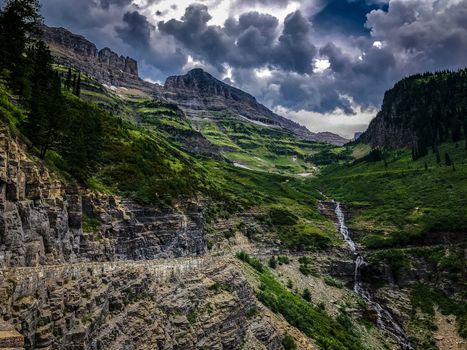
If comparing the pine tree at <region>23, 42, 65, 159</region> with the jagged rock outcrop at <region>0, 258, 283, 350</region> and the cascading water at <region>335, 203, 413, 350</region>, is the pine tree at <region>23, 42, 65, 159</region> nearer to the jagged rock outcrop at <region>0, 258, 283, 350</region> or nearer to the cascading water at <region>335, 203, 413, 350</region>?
the jagged rock outcrop at <region>0, 258, 283, 350</region>

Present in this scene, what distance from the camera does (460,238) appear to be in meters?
112

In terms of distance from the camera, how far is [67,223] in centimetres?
4906

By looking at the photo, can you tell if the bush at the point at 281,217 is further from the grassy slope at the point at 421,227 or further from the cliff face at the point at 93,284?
the cliff face at the point at 93,284

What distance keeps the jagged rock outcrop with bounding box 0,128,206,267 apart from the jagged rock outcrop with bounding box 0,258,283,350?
9476 millimetres

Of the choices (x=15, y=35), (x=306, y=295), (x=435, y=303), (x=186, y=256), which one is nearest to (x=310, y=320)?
(x=306, y=295)

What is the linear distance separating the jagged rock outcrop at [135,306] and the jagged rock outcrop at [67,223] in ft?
31.1

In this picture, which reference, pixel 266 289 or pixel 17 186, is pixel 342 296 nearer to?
pixel 266 289

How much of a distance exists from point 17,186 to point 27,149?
420 inches

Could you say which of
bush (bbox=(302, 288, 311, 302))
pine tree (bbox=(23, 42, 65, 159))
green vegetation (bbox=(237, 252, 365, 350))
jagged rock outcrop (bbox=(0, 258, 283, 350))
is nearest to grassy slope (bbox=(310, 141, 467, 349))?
green vegetation (bbox=(237, 252, 365, 350))

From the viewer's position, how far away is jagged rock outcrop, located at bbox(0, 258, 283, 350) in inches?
900

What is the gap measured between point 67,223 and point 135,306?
785 inches

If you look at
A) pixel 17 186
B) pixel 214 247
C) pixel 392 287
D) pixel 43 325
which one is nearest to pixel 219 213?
pixel 214 247

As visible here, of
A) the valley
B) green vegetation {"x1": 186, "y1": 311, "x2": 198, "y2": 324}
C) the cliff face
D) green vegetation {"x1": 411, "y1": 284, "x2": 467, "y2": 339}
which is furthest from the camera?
green vegetation {"x1": 411, "y1": 284, "x2": 467, "y2": 339}

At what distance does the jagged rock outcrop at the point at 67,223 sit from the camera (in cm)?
3672
